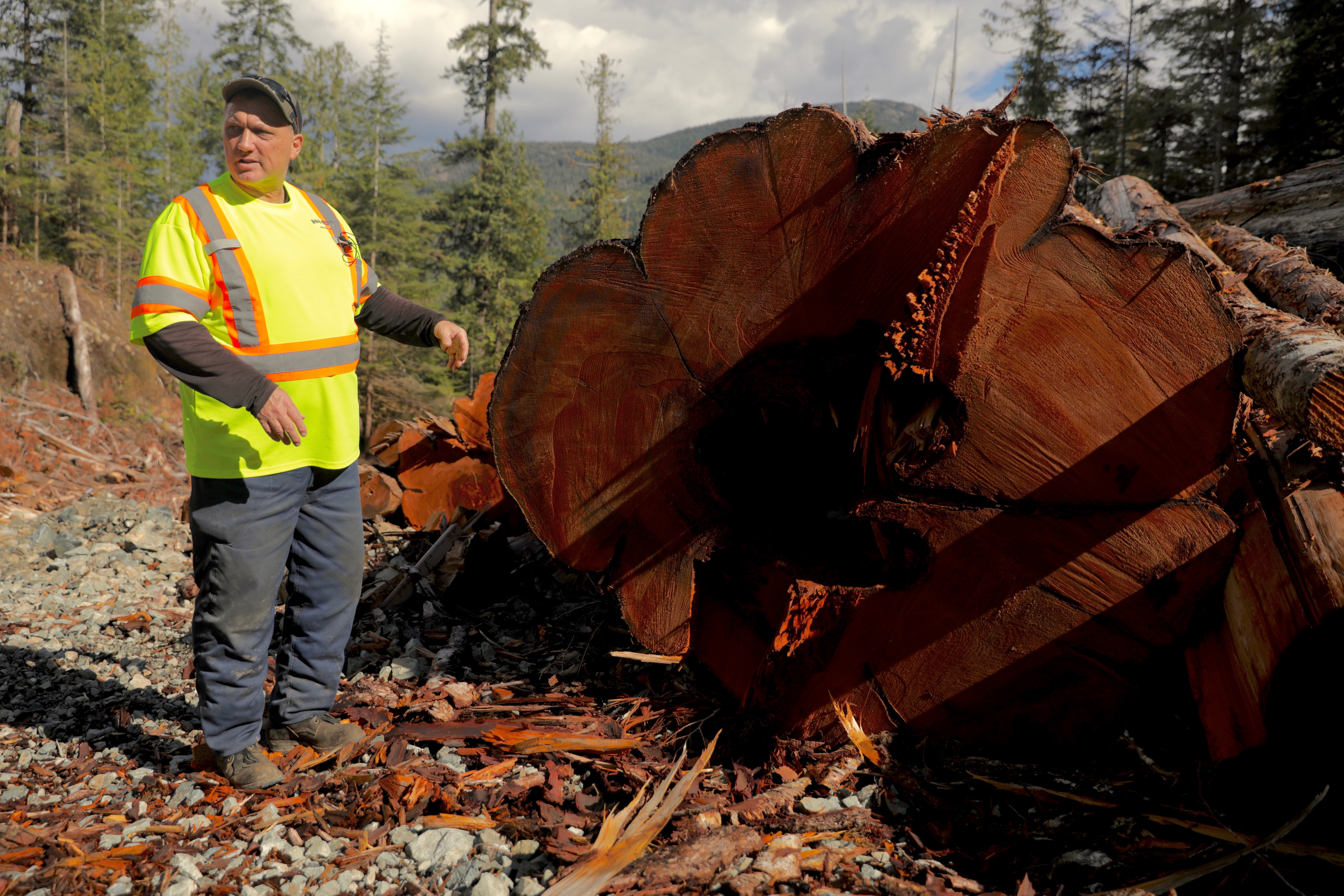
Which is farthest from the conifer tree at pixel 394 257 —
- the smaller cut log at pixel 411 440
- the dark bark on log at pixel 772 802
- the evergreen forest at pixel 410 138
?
the dark bark on log at pixel 772 802

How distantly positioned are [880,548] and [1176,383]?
0.93 metres

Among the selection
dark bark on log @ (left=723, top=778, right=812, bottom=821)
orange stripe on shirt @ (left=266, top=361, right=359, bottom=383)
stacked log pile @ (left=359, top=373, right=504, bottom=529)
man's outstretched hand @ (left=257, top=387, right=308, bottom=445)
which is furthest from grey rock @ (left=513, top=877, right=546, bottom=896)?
stacked log pile @ (left=359, top=373, right=504, bottom=529)

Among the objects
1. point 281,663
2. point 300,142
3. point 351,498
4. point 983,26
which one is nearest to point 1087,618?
point 351,498

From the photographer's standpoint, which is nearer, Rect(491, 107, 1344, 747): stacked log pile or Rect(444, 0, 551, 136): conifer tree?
Rect(491, 107, 1344, 747): stacked log pile

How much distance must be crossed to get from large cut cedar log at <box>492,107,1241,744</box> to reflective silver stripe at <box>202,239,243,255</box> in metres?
0.85

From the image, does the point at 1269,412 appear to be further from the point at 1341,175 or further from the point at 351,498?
the point at 1341,175

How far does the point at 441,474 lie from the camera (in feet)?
16.9

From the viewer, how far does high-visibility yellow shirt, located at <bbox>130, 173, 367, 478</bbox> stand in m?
2.09

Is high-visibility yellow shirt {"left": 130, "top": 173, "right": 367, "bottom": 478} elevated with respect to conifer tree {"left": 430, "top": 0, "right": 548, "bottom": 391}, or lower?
lower

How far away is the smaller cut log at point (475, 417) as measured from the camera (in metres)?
4.99

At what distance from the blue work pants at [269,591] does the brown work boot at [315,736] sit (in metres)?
0.03

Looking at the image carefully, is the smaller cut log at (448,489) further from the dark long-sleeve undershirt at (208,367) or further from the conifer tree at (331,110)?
the conifer tree at (331,110)

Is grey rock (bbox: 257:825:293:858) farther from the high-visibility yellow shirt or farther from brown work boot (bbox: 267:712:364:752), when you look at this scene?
the high-visibility yellow shirt

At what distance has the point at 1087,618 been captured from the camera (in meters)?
2.14
